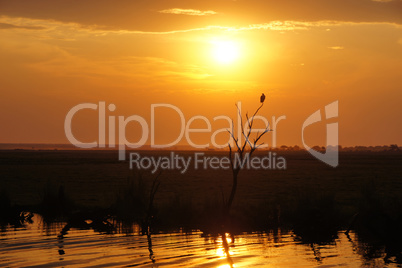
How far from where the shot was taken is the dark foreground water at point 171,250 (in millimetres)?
15414

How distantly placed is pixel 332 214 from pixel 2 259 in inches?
463

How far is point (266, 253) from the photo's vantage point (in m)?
16.8

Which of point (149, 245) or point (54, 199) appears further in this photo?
point (54, 199)

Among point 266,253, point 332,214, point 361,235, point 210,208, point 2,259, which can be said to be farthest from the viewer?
point 210,208

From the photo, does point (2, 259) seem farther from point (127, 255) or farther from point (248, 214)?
point (248, 214)

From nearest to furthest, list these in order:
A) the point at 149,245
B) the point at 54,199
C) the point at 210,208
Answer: the point at 149,245, the point at 210,208, the point at 54,199

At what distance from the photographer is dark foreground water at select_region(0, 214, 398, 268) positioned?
50.6ft

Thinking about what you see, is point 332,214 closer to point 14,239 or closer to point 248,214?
point 248,214

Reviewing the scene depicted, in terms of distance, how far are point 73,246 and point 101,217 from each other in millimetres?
5049

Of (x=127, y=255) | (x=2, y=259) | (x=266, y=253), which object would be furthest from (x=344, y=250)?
(x=2, y=259)

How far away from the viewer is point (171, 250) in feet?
56.1

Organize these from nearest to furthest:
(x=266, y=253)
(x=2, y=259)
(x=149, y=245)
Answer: (x=2, y=259) < (x=266, y=253) < (x=149, y=245)

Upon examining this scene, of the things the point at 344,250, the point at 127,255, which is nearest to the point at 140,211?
the point at 127,255

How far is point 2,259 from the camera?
15.5m
